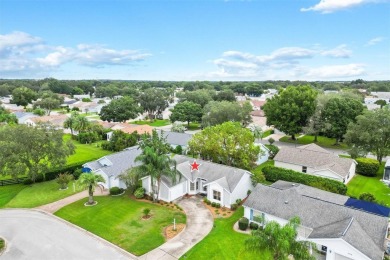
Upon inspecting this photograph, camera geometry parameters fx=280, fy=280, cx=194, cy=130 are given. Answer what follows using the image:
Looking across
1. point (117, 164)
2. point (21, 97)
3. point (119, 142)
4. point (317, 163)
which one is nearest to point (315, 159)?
point (317, 163)

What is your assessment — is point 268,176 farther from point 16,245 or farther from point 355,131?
point 16,245

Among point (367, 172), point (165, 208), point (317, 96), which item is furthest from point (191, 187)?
point (317, 96)

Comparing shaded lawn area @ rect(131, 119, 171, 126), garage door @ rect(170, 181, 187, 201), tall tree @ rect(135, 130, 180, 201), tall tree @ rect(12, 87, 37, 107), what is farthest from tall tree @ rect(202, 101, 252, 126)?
tall tree @ rect(12, 87, 37, 107)

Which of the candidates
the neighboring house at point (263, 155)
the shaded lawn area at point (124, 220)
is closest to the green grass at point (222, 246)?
the shaded lawn area at point (124, 220)

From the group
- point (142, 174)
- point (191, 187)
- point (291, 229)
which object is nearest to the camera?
point (291, 229)

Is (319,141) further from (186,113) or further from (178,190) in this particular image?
(178,190)

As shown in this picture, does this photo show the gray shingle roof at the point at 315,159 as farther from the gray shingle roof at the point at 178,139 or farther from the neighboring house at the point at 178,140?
the gray shingle roof at the point at 178,139

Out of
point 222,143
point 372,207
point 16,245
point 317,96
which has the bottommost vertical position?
point 16,245
